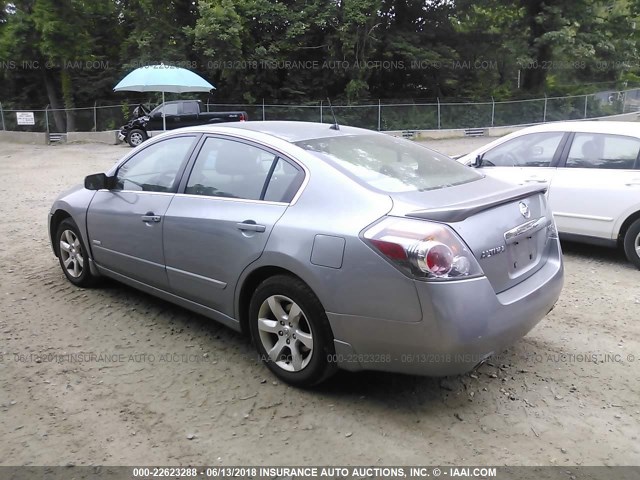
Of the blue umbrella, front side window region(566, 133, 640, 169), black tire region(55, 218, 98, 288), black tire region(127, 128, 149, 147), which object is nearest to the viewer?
black tire region(55, 218, 98, 288)

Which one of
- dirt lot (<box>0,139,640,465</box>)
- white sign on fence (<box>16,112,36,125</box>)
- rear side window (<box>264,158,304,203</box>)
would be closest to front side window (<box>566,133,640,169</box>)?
dirt lot (<box>0,139,640,465</box>)

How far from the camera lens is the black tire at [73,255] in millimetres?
5012

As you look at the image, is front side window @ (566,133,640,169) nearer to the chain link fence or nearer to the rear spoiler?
the rear spoiler

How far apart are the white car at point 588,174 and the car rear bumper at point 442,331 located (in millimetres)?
3318

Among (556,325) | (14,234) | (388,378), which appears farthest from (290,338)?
(14,234)

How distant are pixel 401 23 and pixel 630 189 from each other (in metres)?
25.5

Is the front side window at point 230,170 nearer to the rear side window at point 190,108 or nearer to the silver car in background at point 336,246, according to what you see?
the silver car in background at point 336,246

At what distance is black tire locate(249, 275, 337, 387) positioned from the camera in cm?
316

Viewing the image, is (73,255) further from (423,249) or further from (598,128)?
(598,128)

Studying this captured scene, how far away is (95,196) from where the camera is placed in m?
4.80

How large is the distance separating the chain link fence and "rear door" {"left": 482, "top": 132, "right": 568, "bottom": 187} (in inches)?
739

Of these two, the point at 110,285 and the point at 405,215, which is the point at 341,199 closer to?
the point at 405,215

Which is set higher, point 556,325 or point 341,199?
point 341,199

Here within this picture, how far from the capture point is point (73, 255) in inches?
202
